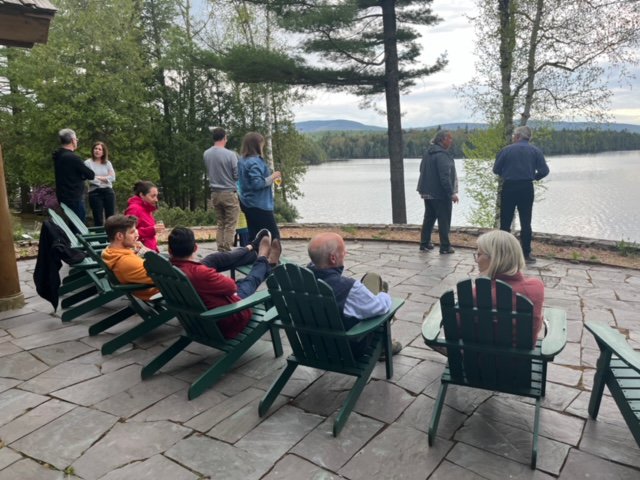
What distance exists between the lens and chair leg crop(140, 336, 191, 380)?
294 centimetres

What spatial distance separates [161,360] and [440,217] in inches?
167

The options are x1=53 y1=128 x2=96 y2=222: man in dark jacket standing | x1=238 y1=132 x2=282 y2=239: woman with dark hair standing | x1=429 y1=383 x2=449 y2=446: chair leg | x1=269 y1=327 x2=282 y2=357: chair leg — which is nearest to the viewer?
x1=429 y1=383 x2=449 y2=446: chair leg

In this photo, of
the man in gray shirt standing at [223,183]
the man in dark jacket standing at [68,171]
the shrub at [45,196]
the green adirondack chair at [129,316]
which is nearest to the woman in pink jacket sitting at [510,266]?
the green adirondack chair at [129,316]

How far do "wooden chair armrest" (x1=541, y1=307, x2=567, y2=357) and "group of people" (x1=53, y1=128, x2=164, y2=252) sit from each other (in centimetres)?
347

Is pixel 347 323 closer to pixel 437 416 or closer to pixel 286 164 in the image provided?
pixel 437 416

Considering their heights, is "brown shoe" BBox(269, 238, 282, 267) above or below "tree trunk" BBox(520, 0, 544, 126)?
below

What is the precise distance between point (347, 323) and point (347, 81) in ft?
31.4

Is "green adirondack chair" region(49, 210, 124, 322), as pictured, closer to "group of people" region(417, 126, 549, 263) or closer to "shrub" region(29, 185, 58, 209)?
"group of people" region(417, 126, 549, 263)

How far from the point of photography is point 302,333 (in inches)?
99.4

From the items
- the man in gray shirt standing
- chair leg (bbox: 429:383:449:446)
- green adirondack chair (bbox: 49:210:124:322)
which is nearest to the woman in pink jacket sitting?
chair leg (bbox: 429:383:449:446)


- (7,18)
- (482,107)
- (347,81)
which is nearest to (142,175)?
(347,81)

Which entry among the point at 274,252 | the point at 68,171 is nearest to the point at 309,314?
the point at 274,252

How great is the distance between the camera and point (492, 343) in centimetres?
218

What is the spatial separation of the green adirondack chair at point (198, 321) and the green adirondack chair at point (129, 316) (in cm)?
31
